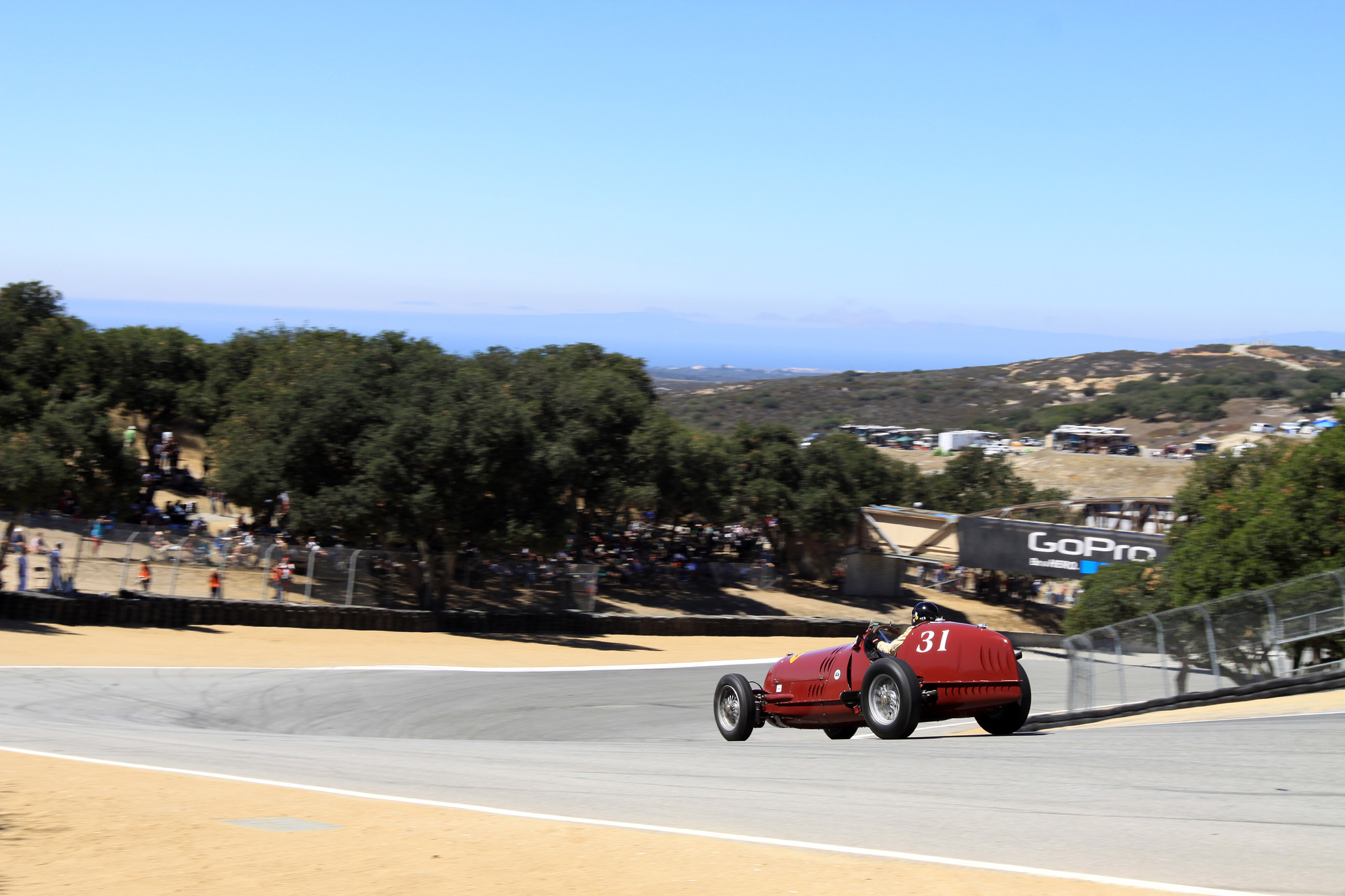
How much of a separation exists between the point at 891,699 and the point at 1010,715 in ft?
5.45

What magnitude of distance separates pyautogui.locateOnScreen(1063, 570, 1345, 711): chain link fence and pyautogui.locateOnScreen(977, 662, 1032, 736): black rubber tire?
388 centimetres

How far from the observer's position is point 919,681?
1134cm

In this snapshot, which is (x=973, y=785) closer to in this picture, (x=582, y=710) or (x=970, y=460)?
(x=582, y=710)

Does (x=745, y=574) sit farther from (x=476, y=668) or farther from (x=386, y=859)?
(x=386, y=859)

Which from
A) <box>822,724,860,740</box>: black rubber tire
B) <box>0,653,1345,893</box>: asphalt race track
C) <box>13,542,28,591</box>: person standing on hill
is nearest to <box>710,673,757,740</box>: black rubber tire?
<box>0,653,1345,893</box>: asphalt race track

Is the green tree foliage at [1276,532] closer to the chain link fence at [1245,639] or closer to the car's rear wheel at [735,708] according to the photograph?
the chain link fence at [1245,639]

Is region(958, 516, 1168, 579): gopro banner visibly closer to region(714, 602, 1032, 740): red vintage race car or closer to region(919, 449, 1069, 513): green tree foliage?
region(919, 449, 1069, 513): green tree foliage

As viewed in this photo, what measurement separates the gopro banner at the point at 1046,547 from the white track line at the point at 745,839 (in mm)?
42091

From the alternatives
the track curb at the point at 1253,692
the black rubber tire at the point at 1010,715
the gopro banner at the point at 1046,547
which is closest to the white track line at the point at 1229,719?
the black rubber tire at the point at 1010,715

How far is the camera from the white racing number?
37.8 feet

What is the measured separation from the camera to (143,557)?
29.9 metres

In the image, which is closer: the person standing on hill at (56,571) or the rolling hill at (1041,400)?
the person standing on hill at (56,571)

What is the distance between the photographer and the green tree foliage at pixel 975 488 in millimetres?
63469

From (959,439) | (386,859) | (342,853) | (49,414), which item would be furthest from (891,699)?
(959,439)
